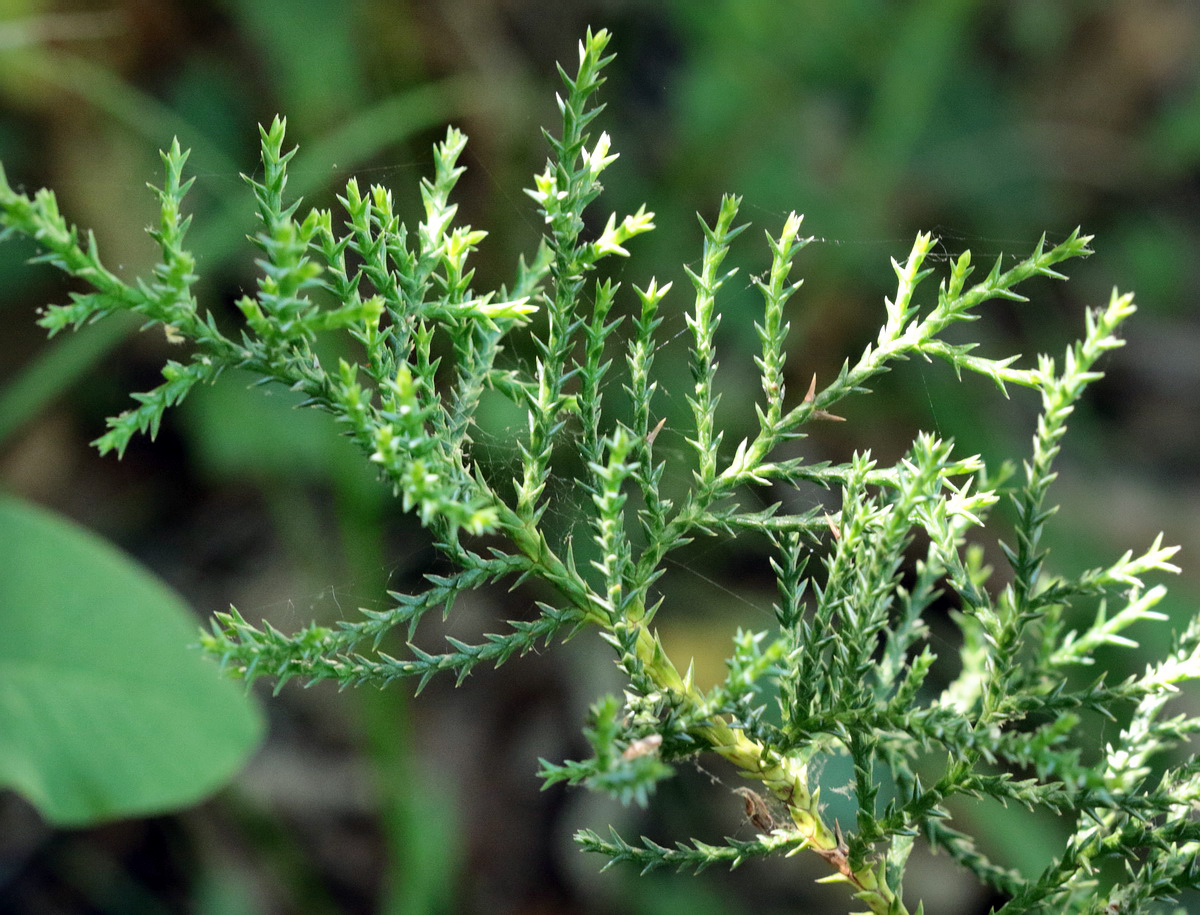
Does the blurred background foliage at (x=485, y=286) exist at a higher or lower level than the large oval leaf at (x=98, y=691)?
higher

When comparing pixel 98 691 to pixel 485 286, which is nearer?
pixel 98 691

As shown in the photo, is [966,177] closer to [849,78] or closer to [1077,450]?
[849,78]

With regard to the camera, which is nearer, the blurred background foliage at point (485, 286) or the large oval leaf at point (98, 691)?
the large oval leaf at point (98, 691)

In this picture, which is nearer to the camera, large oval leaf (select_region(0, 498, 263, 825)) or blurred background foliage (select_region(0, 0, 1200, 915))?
large oval leaf (select_region(0, 498, 263, 825))

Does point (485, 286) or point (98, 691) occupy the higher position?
point (485, 286)

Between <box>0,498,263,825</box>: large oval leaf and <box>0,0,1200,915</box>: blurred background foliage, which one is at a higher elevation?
<box>0,0,1200,915</box>: blurred background foliage
